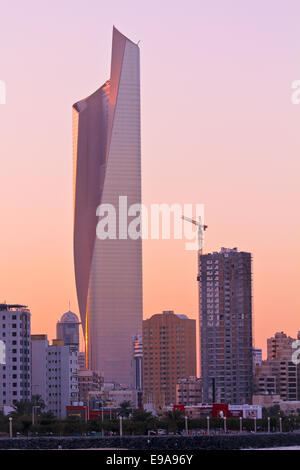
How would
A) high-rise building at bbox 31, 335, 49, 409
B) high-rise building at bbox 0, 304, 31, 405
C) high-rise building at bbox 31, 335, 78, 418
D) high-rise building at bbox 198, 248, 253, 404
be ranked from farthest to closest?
high-rise building at bbox 198, 248, 253, 404
high-rise building at bbox 31, 335, 78, 418
high-rise building at bbox 31, 335, 49, 409
high-rise building at bbox 0, 304, 31, 405

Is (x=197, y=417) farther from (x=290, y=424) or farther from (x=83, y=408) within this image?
(x=83, y=408)

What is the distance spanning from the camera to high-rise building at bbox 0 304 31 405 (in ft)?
458

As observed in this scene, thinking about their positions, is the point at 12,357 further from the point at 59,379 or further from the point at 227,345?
the point at 227,345

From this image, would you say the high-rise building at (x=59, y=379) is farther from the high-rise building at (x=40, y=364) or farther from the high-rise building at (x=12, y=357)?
the high-rise building at (x=12, y=357)

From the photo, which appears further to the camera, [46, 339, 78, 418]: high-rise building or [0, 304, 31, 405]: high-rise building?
[46, 339, 78, 418]: high-rise building

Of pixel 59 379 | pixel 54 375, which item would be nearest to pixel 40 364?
pixel 54 375

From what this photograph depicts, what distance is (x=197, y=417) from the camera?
12225 cm

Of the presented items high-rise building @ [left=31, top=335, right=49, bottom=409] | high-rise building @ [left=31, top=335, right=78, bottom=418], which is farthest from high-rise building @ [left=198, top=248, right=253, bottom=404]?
high-rise building @ [left=31, top=335, right=49, bottom=409]

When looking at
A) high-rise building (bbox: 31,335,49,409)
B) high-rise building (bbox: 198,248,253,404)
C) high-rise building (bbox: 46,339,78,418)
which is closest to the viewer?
high-rise building (bbox: 31,335,49,409)

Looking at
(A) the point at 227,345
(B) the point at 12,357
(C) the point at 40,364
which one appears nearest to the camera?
(B) the point at 12,357

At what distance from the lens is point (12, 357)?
14038 centimetres

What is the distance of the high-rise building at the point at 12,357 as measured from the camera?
458ft

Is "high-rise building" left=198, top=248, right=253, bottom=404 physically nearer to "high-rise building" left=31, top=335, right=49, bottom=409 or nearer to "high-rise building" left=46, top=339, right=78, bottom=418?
"high-rise building" left=46, top=339, right=78, bottom=418
